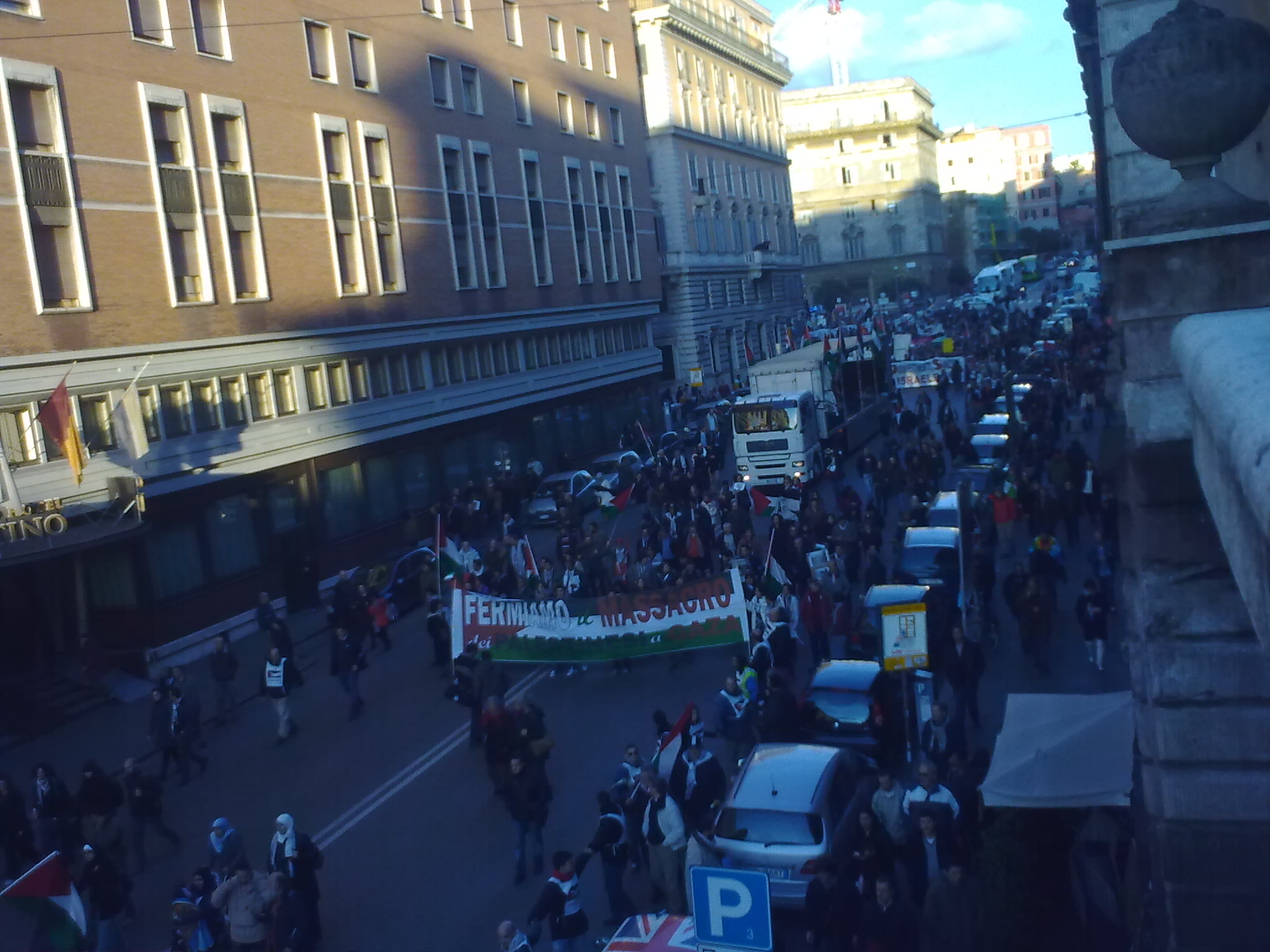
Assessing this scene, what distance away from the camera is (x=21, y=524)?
66.2 ft

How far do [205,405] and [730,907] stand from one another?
22176mm

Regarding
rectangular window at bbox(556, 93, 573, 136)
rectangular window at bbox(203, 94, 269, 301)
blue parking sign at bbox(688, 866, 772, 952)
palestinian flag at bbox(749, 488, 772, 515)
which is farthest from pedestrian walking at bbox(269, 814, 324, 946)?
rectangular window at bbox(556, 93, 573, 136)

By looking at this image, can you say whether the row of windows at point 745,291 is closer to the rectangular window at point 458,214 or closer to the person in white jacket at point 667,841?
the rectangular window at point 458,214

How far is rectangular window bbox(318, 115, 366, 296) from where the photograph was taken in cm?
3098

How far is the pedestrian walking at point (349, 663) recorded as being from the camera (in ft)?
60.5

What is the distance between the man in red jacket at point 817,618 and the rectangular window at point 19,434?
13612mm

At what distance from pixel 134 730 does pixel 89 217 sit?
9840 mm

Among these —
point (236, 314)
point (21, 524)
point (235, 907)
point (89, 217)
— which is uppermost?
point (89, 217)

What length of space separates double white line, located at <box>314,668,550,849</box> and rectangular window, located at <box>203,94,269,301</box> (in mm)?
13960

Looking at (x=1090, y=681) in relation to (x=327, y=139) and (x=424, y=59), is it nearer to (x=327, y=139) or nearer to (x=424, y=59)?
(x=327, y=139)

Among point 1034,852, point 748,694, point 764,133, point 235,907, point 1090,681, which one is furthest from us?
point 764,133

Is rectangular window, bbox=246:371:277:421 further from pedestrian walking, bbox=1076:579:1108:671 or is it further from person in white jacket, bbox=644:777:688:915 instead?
person in white jacket, bbox=644:777:688:915

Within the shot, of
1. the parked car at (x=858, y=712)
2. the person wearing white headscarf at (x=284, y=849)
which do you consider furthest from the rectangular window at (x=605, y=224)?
the person wearing white headscarf at (x=284, y=849)

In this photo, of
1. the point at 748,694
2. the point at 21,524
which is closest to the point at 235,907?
the point at 748,694
